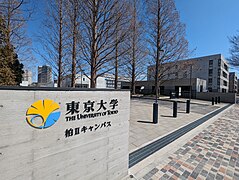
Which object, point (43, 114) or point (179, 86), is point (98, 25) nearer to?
point (43, 114)

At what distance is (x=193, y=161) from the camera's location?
126 inches

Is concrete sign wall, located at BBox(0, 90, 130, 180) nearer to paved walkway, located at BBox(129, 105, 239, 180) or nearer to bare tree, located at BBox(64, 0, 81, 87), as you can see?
paved walkway, located at BBox(129, 105, 239, 180)

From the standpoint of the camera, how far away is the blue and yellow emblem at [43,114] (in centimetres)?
151

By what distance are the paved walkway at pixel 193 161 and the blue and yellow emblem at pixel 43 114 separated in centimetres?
194

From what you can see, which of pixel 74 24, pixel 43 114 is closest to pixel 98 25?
pixel 74 24

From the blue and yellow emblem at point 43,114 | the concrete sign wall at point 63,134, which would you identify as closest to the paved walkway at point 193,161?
the concrete sign wall at point 63,134

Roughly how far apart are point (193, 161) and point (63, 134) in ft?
10.1

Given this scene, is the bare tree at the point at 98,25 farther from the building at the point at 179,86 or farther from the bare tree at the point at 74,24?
the building at the point at 179,86

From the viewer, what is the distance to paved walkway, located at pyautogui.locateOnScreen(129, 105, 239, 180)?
8.89 feet

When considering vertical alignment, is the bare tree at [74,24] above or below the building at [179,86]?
above

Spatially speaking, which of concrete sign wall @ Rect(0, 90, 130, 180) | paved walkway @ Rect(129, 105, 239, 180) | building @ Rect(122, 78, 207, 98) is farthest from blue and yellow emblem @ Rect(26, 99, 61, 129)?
building @ Rect(122, 78, 207, 98)

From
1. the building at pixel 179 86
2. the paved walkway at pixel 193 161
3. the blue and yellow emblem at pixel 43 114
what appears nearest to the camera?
the blue and yellow emblem at pixel 43 114

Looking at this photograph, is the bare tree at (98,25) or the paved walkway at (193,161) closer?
the paved walkway at (193,161)

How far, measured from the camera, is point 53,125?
1660 mm
